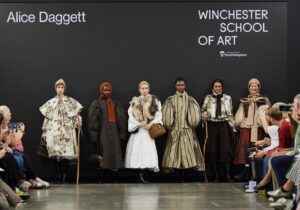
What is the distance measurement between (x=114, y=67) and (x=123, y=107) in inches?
27.7

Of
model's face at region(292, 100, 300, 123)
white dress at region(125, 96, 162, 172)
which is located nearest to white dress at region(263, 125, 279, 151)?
model's face at region(292, 100, 300, 123)

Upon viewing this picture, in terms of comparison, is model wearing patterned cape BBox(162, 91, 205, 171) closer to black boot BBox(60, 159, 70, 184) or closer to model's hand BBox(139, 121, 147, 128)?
model's hand BBox(139, 121, 147, 128)

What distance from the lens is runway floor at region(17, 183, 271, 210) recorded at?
679cm

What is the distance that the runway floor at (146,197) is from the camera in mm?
6785

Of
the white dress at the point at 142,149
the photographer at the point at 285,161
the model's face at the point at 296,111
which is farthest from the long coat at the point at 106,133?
the model's face at the point at 296,111

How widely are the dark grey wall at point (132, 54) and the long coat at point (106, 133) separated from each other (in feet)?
1.45

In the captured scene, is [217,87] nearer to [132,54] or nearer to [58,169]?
[132,54]

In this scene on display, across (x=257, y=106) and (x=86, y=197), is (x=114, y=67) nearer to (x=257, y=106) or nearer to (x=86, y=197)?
(x=257, y=106)

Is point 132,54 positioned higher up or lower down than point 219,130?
higher up

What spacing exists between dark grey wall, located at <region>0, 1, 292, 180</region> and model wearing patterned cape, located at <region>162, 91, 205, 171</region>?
394mm

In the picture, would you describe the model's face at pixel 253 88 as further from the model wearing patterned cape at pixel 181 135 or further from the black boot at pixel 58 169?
the black boot at pixel 58 169

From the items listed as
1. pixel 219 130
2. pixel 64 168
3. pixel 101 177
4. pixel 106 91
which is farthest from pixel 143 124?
pixel 64 168

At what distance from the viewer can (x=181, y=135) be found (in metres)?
9.95

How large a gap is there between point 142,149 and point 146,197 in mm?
2232
